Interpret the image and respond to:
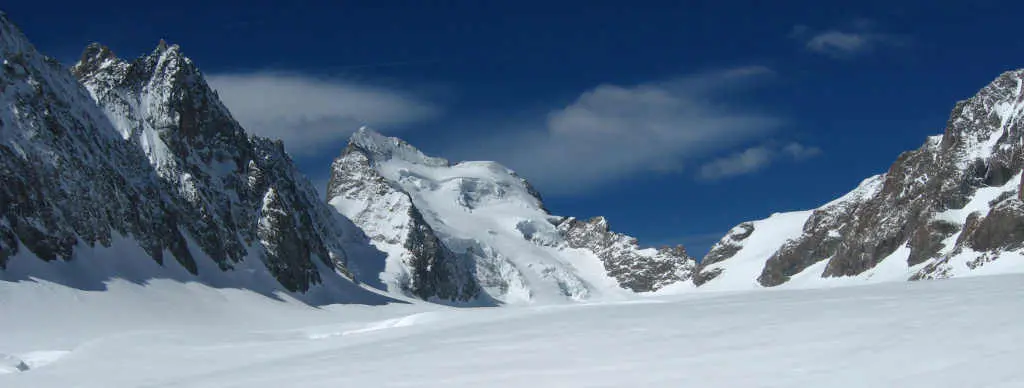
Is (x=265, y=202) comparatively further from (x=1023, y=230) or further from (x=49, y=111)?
(x=1023, y=230)

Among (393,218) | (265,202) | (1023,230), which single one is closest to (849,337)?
(265,202)

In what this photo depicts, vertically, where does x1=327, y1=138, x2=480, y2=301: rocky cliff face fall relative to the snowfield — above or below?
above

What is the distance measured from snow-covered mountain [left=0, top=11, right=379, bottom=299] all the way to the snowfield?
33564 millimetres

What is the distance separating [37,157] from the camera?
5988 cm

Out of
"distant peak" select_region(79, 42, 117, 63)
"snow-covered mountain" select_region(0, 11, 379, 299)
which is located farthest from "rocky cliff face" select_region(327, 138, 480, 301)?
"distant peak" select_region(79, 42, 117, 63)

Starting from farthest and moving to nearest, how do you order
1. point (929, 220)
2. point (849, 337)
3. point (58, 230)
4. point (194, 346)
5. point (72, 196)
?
point (929, 220)
point (72, 196)
point (58, 230)
point (194, 346)
point (849, 337)

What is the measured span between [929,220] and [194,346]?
421ft

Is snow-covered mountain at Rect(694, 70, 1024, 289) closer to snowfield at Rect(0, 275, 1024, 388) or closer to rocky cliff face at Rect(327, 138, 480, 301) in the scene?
rocky cliff face at Rect(327, 138, 480, 301)

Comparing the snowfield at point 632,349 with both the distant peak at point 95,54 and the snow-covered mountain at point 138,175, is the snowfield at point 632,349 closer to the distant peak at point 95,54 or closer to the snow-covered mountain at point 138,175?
the snow-covered mountain at point 138,175

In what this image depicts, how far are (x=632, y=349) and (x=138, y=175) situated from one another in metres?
70.1

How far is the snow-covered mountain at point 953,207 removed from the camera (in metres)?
112

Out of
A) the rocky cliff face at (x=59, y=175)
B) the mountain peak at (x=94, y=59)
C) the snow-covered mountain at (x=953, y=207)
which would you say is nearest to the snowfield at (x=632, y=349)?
the rocky cliff face at (x=59, y=175)

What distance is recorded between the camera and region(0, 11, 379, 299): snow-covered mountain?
5844 cm

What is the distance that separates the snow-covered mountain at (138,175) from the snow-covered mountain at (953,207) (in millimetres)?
77353
